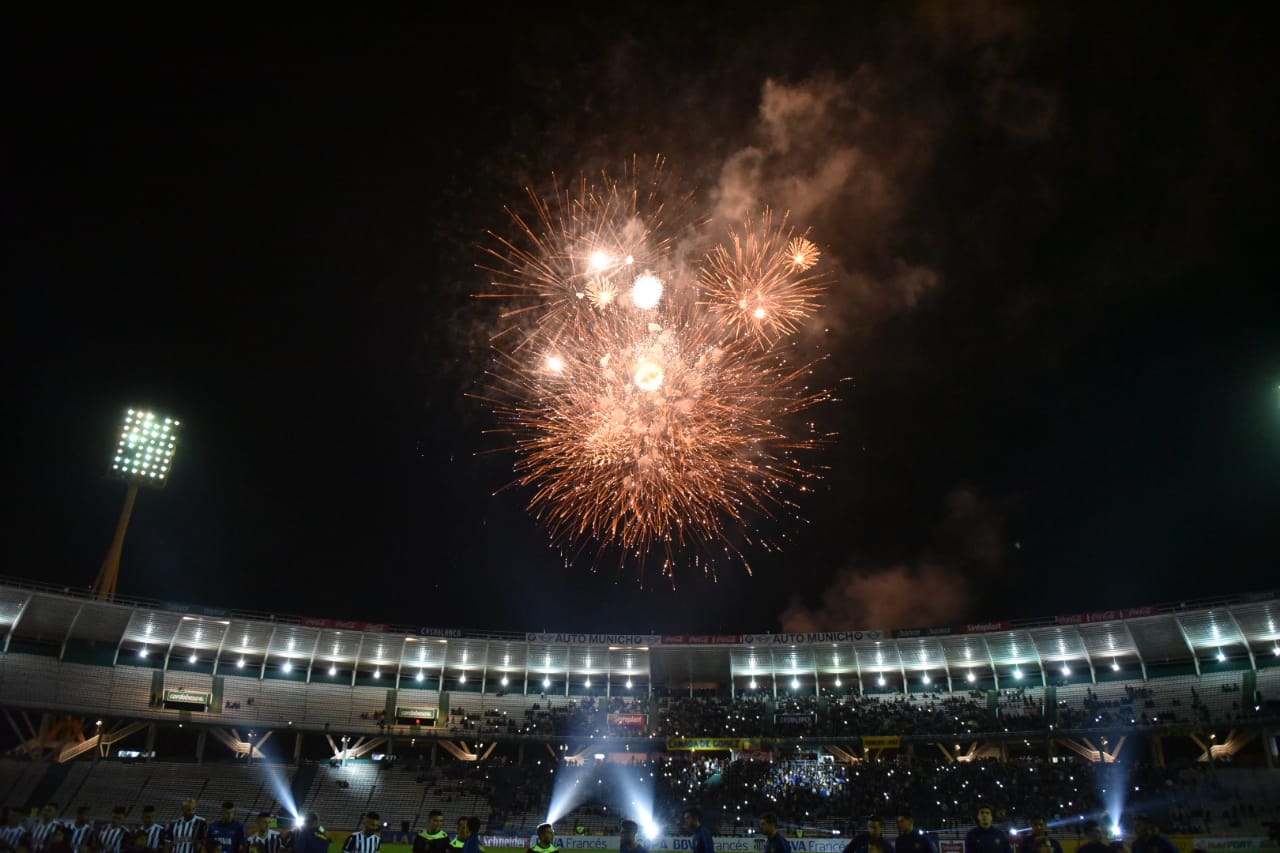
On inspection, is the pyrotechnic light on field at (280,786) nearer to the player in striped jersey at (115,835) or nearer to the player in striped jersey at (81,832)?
the player in striped jersey at (81,832)

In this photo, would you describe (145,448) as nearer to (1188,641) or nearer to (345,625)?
(345,625)

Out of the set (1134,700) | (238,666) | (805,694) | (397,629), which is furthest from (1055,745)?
(238,666)

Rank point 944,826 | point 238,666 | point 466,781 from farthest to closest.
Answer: point 238,666
point 466,781
point 944,826

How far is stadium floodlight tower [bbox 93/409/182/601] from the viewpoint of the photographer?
52.4 meters

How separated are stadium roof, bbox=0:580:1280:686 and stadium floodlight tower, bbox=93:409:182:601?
254 inches

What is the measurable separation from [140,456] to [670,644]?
37.2 meters

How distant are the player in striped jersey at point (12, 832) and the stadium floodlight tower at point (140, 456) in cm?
4045

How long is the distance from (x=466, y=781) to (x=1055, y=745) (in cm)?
3461

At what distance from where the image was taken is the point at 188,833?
569 inches

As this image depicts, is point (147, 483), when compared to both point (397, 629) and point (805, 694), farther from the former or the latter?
point (805, 694)

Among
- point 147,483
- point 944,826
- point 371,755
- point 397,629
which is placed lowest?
point 944,826

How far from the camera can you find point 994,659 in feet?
176

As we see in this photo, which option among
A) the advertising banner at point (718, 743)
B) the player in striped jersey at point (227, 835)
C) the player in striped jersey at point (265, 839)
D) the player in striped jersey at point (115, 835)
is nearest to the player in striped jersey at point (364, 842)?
the player in striped jersey at point (227, 835)

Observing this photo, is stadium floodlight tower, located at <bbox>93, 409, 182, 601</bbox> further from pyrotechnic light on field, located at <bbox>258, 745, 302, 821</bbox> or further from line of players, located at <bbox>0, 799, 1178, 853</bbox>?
line of players, located at <bbox>0, 799, 1178, 853</bbox>
